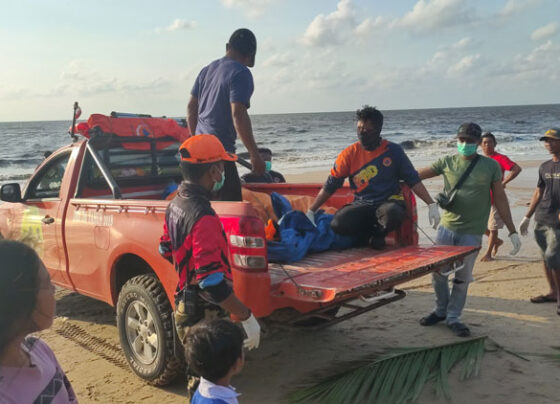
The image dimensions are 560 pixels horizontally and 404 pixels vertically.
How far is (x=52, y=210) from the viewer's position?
4805 millimetres

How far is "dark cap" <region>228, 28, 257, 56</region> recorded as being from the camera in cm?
437

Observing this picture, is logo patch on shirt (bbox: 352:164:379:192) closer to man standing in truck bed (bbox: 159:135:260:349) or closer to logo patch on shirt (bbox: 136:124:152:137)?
man standing in truck bed (bbox: 159:135:260:349)

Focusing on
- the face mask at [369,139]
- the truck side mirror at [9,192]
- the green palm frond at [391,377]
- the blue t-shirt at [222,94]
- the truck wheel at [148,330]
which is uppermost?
the blue t-shirt at [222,94]

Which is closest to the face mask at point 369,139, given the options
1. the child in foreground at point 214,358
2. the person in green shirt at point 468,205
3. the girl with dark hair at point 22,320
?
the person in green shirt at point 468,205

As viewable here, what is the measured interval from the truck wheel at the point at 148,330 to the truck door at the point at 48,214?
3.92ft

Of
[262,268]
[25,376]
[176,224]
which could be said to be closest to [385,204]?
[262,268]

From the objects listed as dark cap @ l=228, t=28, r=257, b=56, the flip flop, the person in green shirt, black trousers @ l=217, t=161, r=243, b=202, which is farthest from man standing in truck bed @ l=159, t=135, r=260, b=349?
the flip flop

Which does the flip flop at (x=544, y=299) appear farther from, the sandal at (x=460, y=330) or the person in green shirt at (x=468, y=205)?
the sandal at (x=460, y=330)

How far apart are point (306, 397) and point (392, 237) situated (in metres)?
1.63

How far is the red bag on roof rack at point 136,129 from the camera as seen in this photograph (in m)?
4.92

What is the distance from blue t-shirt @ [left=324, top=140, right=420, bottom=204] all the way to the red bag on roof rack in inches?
67.2

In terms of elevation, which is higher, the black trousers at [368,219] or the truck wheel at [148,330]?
the black trousers at [368,219]

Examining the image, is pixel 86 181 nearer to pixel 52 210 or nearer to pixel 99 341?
pixel 52 210

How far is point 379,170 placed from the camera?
4.45m
